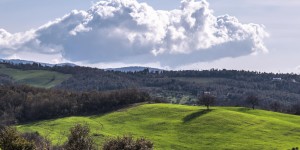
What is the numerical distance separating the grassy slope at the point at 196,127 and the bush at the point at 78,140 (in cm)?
7289

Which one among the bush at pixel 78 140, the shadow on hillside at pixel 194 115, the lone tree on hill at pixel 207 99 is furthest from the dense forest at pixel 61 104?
the bush at pixel 78 140

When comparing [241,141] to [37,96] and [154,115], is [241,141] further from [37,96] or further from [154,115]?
[37,96]

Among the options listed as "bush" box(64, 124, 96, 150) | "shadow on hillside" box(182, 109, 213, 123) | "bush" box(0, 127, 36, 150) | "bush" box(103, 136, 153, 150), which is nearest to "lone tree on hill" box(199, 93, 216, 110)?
"shadow on hillside" box(182, 109, 213, 123)

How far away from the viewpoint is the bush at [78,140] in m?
33.2

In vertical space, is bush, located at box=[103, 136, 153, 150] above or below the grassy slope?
above

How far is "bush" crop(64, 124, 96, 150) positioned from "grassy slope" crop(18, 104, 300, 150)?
239ft

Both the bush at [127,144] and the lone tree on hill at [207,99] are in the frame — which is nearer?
the bush at [127,144]

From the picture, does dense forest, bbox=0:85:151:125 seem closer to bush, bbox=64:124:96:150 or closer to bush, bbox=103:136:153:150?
bush, bbox=64:124:96:150

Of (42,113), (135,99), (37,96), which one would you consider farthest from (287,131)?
(37,96)

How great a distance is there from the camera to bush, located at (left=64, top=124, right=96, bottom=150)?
33.2 m

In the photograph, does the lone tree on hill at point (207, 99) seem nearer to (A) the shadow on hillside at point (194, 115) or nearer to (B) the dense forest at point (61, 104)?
(A) the shadow on hillside at point (194, 115)

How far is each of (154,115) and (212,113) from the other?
17621 mm

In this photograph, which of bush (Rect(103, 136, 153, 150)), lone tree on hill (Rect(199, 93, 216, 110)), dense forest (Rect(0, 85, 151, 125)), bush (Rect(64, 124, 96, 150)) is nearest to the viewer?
bush (Rect(103, 136, 153, 150))

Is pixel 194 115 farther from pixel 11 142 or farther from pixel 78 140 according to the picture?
pixel 78 140
